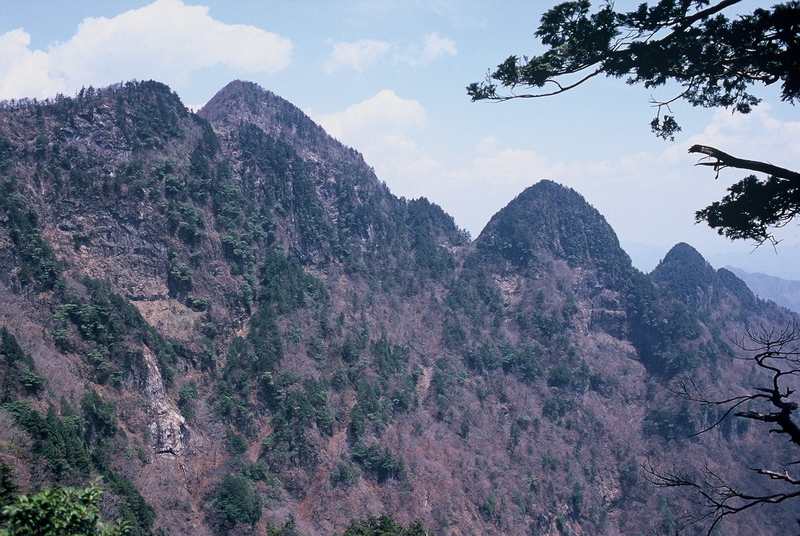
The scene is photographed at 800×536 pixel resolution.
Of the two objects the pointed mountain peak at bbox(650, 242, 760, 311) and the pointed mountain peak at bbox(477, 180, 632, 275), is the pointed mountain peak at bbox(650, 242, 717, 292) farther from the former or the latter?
the pointed mountain peak at bbox(477, 180, 632, 275)

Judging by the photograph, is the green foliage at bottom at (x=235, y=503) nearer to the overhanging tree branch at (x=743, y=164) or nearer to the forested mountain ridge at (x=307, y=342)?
the forested mountain ridge at (x=307, y=342)

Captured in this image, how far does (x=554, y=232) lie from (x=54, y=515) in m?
97.4

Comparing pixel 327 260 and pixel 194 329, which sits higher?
pixel 327 260

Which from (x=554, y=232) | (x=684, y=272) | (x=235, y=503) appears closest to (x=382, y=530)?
(x=235, y=503)

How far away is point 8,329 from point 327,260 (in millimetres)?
43505

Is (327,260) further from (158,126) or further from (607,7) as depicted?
(607,7)

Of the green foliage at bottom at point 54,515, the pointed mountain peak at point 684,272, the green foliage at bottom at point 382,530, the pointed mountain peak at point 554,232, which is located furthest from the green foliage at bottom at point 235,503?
the pointed mountain peak at point 684,272

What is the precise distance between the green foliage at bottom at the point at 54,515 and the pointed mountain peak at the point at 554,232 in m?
88.6

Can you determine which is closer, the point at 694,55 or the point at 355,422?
the point at 694,55

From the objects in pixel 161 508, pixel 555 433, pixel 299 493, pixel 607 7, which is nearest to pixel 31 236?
pixel 161 508

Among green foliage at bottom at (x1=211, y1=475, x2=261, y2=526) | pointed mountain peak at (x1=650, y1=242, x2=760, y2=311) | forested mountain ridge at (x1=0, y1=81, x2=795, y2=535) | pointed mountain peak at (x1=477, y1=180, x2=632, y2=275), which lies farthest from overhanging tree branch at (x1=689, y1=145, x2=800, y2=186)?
pointed mountain peak at (x1=650, y1=242, x2=760, y2=311)

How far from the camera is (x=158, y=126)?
213ft

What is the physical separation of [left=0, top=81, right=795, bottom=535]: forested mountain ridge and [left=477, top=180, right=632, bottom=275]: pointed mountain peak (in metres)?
0.46

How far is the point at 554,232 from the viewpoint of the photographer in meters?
98.9
